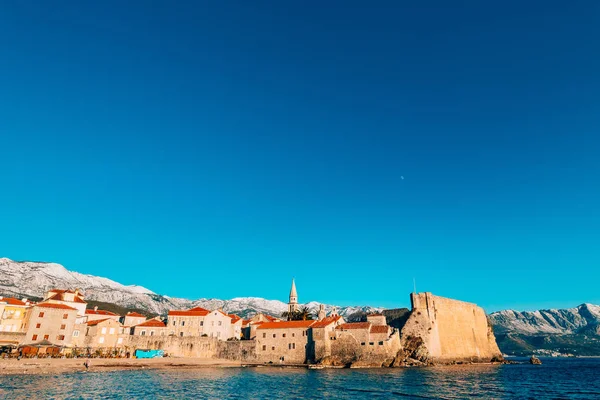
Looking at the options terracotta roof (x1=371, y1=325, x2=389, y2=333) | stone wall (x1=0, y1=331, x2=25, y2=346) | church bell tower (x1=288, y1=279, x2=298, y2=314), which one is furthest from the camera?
church bell tower (x1=288, y1=279, x2=298, y2=314)

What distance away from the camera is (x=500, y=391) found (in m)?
40.1

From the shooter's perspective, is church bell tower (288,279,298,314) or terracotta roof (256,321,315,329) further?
church bell tower (288,279,298,314)

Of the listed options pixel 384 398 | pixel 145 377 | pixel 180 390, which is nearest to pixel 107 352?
pixel 145 377

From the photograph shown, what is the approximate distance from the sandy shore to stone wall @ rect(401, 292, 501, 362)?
3692 centimetres

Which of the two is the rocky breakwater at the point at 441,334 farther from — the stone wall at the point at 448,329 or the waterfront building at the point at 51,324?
the waterfront building at the point at 51,324

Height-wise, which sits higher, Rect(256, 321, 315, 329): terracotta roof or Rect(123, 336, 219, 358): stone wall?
Rect(256, 321, 315, 329): terracotta roof

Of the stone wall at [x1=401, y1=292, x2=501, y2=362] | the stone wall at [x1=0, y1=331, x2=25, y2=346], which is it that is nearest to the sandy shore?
the stone wall at [x1=0, y1=331, x2=25, y2=346]

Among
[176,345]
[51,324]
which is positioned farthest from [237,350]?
[51,324]

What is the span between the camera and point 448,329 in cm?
8294

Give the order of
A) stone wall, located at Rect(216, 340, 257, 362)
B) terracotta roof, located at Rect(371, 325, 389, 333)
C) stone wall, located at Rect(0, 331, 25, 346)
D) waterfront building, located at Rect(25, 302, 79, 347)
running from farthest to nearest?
stone wall, located at Rect(216, 340, 257, 362) < terracotta roof, located at Rect(371, 325, 389, 333) < waterfront building, located at Rect(25, 302, 79, 347) < stone wall, located at Rect(0, 331, 25, 346)

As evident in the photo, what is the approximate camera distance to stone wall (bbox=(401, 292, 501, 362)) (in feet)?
254

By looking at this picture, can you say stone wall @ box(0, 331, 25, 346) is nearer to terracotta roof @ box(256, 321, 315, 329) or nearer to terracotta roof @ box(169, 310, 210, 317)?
terracotta roof @ box(169, 310, 210, 317)

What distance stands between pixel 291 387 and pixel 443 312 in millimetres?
54467

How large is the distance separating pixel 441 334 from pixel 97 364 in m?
63.7
